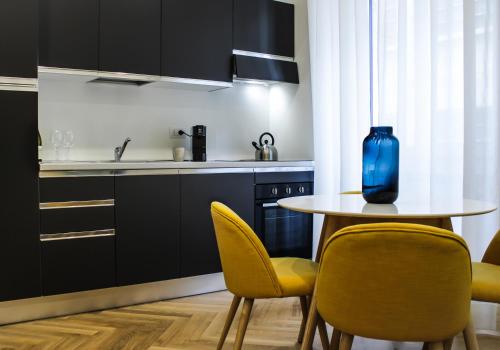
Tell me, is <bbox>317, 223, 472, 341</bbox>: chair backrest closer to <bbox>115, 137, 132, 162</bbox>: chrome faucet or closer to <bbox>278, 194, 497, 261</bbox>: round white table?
<bbox>278, 194, 497, 261</bbox>: round white table

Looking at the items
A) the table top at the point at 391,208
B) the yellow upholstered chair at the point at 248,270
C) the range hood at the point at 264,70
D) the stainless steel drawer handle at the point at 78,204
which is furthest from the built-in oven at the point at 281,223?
the yellow upholstered chair at the point at 248,270

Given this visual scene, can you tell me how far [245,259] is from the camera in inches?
82.4

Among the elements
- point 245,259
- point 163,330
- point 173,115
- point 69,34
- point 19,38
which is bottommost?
point 163,330

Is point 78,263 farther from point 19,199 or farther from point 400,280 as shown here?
point 400,280

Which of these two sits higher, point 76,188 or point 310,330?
point 76,188

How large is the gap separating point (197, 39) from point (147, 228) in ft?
4.75

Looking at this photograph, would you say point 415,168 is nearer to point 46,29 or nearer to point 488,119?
point 488,119

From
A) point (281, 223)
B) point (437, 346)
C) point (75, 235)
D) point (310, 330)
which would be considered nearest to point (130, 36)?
point (75, 235)

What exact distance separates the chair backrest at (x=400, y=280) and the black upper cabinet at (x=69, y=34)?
2358 millimetres

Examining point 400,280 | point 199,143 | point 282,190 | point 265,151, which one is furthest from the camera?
point 265,151

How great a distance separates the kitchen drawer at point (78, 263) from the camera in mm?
3051

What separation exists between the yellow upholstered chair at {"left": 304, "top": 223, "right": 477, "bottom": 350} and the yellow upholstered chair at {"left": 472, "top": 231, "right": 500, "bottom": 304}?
0.43 m

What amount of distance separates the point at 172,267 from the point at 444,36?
2.24m

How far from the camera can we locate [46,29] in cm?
323
